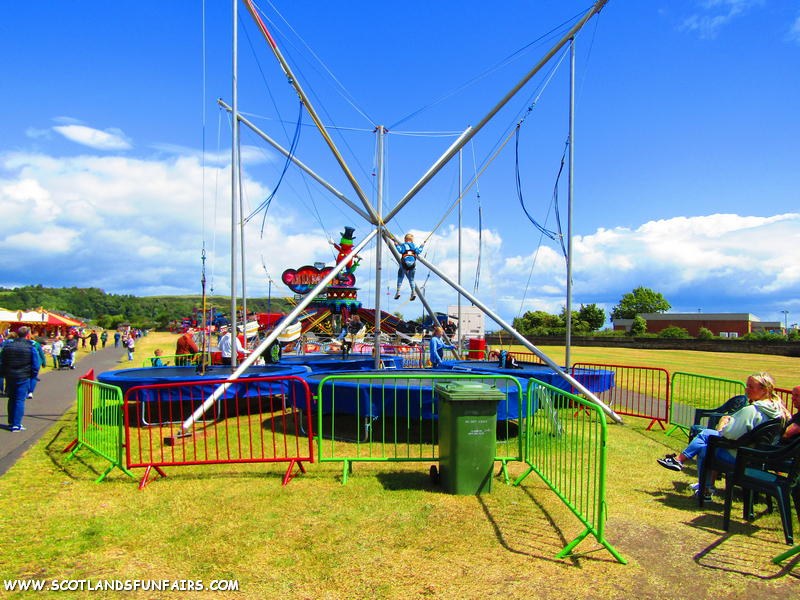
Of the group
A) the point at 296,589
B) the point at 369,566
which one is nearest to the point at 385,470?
the point at 369,566

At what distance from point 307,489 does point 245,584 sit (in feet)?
6.71

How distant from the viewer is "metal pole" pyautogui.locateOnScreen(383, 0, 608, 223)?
8.27 metres

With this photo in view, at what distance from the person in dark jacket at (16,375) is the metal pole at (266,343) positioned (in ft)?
11.6

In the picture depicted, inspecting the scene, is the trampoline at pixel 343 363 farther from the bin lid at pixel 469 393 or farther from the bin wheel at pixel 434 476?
the bin lid at pixel 469 393

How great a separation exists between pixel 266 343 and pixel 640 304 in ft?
318

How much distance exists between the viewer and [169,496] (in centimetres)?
548

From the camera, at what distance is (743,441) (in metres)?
4.96

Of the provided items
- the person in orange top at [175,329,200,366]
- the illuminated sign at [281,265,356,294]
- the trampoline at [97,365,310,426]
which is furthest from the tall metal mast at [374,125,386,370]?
the illuminated sign at [281,265,356,294]

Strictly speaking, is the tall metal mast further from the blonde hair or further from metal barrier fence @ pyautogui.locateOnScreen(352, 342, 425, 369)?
the blonde hair

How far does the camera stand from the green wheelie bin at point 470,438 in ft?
18.0

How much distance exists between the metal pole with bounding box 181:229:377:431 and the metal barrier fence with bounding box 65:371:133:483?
92 cm

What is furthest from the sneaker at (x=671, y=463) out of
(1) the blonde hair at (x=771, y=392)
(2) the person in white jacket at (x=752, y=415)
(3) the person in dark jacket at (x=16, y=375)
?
(3) the person in dark jacket at (x=16, y=375)

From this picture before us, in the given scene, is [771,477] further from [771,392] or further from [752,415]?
[771,392]

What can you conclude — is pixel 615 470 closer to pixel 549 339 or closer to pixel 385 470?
pixel 385 470
